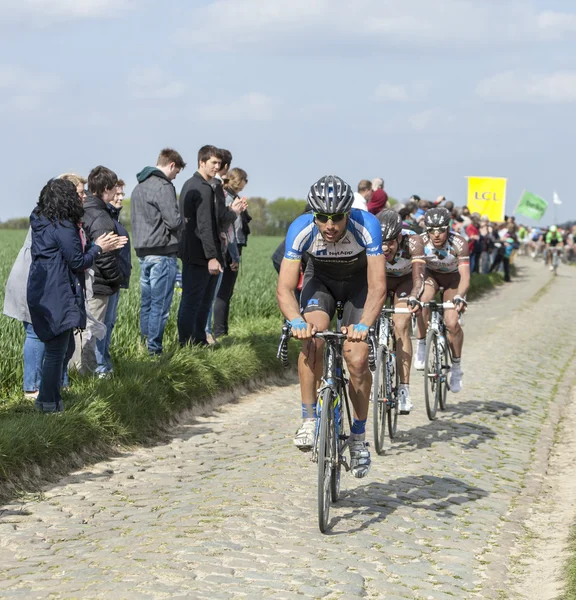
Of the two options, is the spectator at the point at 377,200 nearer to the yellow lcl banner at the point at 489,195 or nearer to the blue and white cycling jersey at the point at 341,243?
the blue and white cycling jersey at the point at 341,243

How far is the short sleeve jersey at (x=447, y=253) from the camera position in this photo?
455 inches

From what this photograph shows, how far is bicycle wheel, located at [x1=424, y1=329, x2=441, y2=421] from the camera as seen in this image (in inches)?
452

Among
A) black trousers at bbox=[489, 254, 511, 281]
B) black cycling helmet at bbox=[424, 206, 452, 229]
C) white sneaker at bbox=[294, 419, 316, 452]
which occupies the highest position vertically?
black cycling helmet at bbox=[424, 206, 452, 229]

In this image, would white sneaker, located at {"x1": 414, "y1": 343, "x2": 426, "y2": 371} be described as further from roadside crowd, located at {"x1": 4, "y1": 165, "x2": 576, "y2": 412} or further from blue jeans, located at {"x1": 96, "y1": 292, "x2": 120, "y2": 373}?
blue jeans, located at {"x1": 96, "y1": 292, "x2": 120, "y2": 373}

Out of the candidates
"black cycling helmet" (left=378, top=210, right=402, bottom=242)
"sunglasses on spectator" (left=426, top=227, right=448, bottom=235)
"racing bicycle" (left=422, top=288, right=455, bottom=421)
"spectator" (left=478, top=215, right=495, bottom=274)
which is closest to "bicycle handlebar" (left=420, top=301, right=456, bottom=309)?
"racing bicycle" (left=422, top=288, right=455, bottom=421)

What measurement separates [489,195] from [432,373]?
30.7m

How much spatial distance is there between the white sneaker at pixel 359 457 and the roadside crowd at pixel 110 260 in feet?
8.27

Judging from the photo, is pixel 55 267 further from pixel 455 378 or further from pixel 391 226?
pixel 455 378

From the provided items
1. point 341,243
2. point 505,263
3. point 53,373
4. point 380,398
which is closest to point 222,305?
point 380,398

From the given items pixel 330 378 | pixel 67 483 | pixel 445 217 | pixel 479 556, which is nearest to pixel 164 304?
pixel 445 217

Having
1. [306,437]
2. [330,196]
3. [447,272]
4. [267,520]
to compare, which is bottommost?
[267,520]

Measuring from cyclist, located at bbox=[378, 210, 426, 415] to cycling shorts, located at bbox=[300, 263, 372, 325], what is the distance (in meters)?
2.75

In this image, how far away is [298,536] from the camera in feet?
22.6

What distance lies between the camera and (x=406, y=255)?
1063 cm
